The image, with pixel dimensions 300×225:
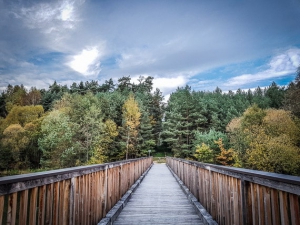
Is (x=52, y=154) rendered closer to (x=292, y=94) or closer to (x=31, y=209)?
(x=31, y=209)

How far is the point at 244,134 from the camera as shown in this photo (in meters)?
30.8

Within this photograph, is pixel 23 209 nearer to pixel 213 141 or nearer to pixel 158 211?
pixel 158 211

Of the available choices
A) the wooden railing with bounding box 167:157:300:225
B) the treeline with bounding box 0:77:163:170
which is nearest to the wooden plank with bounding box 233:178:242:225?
the wooden railing with bounding box 167:157:300:225

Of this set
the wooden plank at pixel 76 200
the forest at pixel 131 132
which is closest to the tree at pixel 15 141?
the forest at pixel 131 132

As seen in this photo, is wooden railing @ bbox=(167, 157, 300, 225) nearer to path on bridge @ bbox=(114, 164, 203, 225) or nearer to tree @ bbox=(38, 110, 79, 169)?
path on bridge @ bbox=(114, 164, 203, 225)

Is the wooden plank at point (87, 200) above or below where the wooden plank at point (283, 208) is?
below

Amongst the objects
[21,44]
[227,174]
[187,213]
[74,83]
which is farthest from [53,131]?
[74,83]

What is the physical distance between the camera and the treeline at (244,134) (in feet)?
74.8

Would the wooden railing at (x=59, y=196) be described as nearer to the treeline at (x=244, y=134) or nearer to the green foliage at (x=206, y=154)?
the treeline at (x=244, y=134)

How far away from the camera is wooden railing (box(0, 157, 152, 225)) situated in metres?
1.52

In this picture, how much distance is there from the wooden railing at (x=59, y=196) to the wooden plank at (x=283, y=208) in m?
2.09

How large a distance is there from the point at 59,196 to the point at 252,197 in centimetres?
213

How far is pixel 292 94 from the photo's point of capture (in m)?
22.0

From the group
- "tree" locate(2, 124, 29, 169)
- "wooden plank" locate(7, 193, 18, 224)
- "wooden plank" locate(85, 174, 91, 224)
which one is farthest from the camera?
"tree" locate(2, 124, 29, 169)
